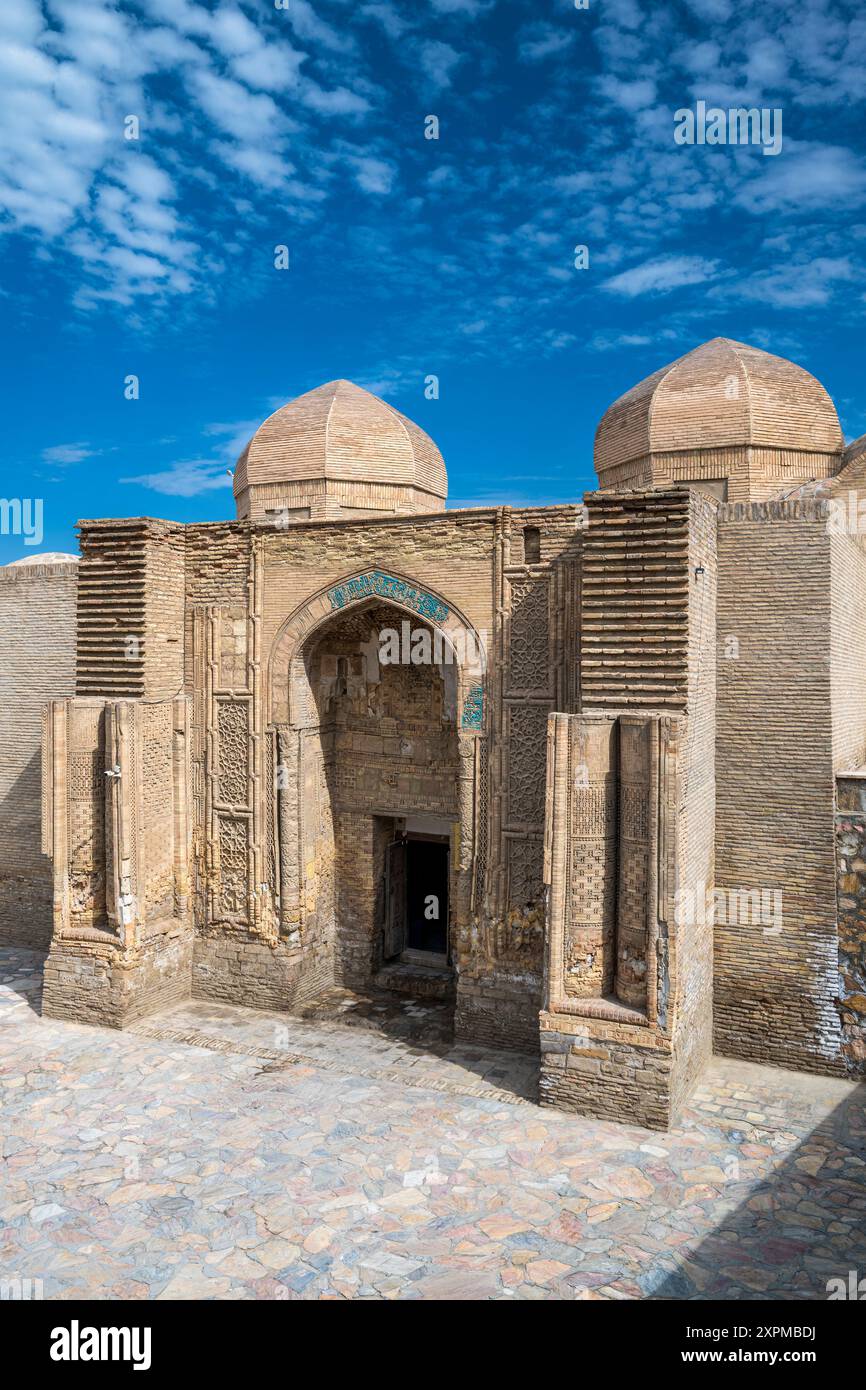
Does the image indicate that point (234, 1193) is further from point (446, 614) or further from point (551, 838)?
point (446, 614)

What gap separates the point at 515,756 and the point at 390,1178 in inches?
144

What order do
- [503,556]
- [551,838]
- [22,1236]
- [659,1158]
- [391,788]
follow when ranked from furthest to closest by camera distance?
1. [391,788]
2. [503,556]
3. [551,838]
4. [659,1158]
5. [22,1236]

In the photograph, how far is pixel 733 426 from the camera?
10.7 metres

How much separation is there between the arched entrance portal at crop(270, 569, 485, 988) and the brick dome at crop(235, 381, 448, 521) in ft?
9.86

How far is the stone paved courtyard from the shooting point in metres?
5.45

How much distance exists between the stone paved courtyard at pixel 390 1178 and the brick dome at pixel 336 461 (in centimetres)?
677

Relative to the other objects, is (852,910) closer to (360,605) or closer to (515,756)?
(515,756)

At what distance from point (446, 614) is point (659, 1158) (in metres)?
4.84

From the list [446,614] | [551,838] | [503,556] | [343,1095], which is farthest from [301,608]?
[343,1095]

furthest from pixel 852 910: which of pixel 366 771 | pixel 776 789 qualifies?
pixel 366 771

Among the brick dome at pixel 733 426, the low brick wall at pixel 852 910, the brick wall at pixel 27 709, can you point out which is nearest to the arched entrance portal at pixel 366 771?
the low brick wall at pixel 852 910

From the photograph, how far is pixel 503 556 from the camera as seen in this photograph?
28.2ft

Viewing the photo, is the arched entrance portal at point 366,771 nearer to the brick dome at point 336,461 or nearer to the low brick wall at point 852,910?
the brick dome at point 336,461

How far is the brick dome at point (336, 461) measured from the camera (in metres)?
12.2
